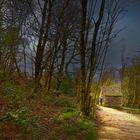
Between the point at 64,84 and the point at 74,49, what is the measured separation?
4.69 meters

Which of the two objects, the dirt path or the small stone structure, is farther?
the small stone structure

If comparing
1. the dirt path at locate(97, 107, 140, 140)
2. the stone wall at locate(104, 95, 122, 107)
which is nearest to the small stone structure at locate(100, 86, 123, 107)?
the stone wall at locate(104, 95, 122, 107)

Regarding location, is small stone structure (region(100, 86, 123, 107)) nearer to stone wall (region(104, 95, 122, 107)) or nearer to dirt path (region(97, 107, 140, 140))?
stone wall (region(104, 95, 122, 107))

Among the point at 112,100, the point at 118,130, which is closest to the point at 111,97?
the point at 112,100

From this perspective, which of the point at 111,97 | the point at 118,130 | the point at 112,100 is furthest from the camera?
the point at 111,97

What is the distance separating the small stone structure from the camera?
264 feet

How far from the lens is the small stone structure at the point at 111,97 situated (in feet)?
264

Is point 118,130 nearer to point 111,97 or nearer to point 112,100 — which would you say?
point 112,100

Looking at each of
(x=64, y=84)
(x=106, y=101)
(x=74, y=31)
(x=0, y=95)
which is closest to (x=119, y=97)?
(x=106, y=101)

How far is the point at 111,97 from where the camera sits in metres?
82.3

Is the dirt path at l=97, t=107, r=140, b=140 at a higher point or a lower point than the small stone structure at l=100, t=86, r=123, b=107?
lower

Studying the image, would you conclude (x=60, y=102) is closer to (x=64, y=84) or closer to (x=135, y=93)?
(x=64, y=84)

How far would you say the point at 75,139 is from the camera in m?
12.4

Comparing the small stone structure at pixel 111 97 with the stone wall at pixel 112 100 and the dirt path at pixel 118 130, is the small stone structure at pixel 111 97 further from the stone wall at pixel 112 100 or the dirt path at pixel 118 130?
the dirt path at pixel 118 130
